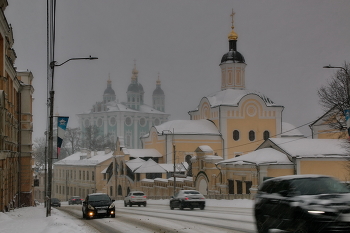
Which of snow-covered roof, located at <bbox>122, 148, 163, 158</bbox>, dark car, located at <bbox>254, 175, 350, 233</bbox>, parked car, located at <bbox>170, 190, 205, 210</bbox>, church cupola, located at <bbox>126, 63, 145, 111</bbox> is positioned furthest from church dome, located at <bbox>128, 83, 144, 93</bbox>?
dark car, located at <bbox>254, 175, 350, 233</bbox>

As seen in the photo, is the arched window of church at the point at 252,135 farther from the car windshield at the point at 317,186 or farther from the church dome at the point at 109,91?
the church dome at the point at 109,91

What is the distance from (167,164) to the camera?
222 feet

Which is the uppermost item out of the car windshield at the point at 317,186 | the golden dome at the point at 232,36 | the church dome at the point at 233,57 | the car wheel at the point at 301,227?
the golden dome at the point at 232,36

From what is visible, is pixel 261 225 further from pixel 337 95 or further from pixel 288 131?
pixel 288 131

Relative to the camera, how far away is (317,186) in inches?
457

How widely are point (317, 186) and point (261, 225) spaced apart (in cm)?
212

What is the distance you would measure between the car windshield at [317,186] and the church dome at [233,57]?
217 feet

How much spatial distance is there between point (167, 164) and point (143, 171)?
3.87m

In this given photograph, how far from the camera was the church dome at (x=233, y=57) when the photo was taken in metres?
77.4

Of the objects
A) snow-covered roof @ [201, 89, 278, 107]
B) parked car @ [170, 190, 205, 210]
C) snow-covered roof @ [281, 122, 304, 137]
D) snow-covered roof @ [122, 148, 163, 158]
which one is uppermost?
snow-covered roof @ [201, 89, 278, 107]

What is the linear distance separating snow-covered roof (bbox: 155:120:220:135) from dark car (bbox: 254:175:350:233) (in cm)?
5846

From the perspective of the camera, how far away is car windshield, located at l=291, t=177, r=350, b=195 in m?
11.5

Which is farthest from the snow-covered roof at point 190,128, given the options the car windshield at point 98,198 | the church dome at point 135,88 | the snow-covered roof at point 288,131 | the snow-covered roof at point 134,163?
the church dome at point 135,88

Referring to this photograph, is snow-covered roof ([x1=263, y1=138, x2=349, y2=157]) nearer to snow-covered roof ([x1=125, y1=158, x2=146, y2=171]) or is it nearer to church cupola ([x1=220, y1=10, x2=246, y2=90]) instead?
snow-covered roof ([x1=125, y1=158, x2=146, y2=171])
